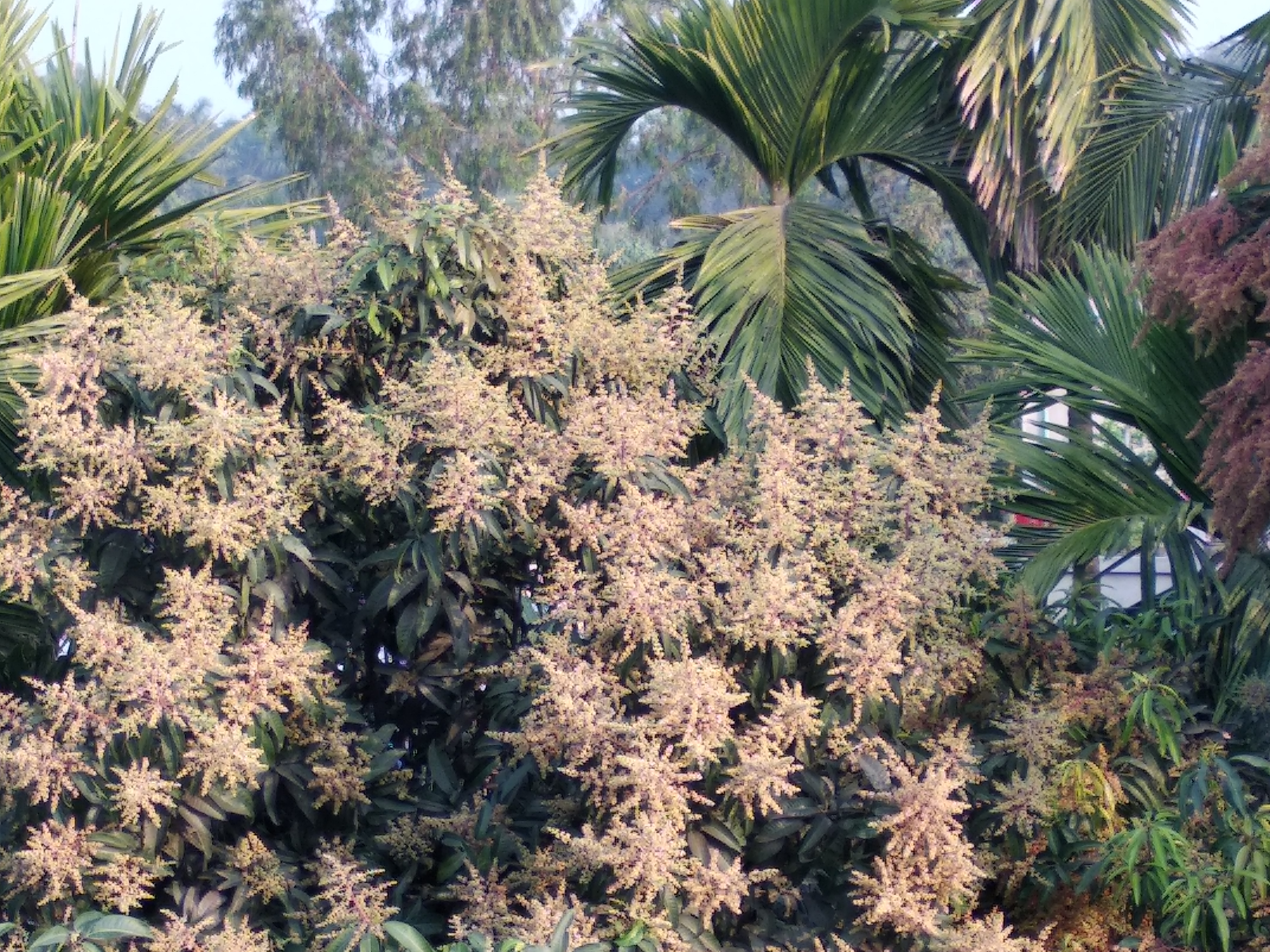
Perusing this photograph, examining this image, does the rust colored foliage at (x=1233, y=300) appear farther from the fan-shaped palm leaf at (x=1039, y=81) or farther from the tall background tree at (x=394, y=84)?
the tall background tree at (x=394, y=84)

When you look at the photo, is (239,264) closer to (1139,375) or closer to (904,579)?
(904,579)

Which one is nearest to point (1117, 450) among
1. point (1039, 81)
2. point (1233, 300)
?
point (1233, 300)

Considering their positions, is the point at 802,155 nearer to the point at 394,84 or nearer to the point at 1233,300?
the point at 1233,300

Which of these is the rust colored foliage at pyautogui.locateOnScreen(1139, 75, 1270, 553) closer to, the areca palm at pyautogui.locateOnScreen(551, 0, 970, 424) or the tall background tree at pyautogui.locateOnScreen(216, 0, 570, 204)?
the areca palm at pyautogui.locateOnScreen(551, 0, 970, 424)

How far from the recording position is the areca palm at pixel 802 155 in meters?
5.35

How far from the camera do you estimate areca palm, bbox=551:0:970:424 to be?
535cm

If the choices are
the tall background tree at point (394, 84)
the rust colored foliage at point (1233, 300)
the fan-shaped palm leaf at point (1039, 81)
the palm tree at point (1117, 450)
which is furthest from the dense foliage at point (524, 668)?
the tall background tree at point (394, 84)

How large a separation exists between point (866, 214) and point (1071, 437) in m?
2.10

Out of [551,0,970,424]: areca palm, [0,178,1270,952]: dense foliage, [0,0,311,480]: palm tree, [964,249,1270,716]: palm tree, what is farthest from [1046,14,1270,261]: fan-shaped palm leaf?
[0,0,311,480]: palm tree

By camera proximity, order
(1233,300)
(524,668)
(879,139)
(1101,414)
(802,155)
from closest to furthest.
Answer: (524,668) < (1233,300) < (1101,414) < (802,155) < (879,139)

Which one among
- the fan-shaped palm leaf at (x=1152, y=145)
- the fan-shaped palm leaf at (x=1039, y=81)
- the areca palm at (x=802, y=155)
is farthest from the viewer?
the fan-shaped palm leaf at (x=1152, y=145)

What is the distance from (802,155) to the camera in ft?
19.7

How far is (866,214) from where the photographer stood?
6715 mm

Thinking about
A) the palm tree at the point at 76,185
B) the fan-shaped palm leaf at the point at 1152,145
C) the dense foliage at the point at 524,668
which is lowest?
the dense foliage at the point at 524,668
